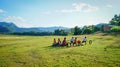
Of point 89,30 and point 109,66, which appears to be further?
point 89,30

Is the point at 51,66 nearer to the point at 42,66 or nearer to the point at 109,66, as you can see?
the point at 42,66

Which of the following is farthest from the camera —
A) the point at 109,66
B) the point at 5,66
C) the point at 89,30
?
the point at 89,30

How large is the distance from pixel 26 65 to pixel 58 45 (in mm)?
21089

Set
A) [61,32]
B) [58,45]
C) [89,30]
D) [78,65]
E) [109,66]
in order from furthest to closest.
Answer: [61,32], [89,30], [58,45], [78,65], [109,66]

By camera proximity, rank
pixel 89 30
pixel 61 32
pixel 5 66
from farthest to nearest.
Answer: pixel 61 32 → pixel 89 30 → pixel 5 66

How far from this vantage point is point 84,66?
19.7 meters

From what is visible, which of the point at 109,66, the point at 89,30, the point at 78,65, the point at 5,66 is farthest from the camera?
the point at 89,30

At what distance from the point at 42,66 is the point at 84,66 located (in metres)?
5.64

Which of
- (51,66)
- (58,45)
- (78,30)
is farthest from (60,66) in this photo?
(78,30)

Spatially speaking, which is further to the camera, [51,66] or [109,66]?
[51,66]

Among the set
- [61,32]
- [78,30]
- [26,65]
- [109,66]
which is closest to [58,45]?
[26,65]

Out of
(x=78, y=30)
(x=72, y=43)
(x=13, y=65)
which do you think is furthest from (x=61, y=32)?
(x=13, y=65)

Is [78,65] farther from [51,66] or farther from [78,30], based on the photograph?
[78,30]

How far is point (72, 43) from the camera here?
44.7 m
